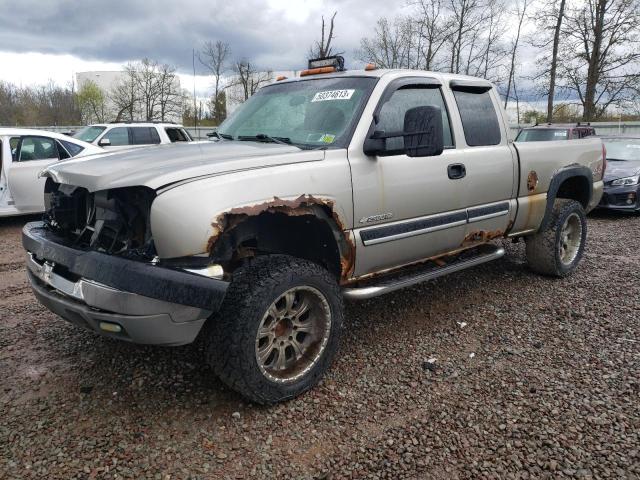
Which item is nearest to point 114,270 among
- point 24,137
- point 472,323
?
point 472,323

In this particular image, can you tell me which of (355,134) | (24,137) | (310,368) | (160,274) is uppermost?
(24,137)

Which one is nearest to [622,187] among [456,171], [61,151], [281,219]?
[456,171]

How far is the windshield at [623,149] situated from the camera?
10.6m

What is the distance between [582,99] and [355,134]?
25.7 meters

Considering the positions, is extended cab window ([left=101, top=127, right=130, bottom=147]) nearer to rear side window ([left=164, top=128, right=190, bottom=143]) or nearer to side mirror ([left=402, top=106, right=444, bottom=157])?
rear side window ([left=164, top=128, right=190, bottom=143])

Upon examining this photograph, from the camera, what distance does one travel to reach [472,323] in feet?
13.6

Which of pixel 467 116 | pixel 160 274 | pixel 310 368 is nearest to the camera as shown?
pixel 160 274

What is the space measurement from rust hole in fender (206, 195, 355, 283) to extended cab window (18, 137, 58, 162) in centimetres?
627

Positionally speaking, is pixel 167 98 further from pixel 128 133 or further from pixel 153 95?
pixel 128 133

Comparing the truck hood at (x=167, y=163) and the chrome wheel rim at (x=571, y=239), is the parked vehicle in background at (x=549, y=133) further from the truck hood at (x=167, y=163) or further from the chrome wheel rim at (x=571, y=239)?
the truck hood at (x=167, y=163)

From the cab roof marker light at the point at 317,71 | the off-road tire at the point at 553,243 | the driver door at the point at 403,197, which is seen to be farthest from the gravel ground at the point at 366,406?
the cab roof marker light at the point at 317,71

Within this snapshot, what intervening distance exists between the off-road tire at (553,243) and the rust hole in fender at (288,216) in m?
2.75

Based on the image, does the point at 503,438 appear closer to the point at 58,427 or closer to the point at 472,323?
the point at 472,323

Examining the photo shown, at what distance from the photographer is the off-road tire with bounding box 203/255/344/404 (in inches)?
103
